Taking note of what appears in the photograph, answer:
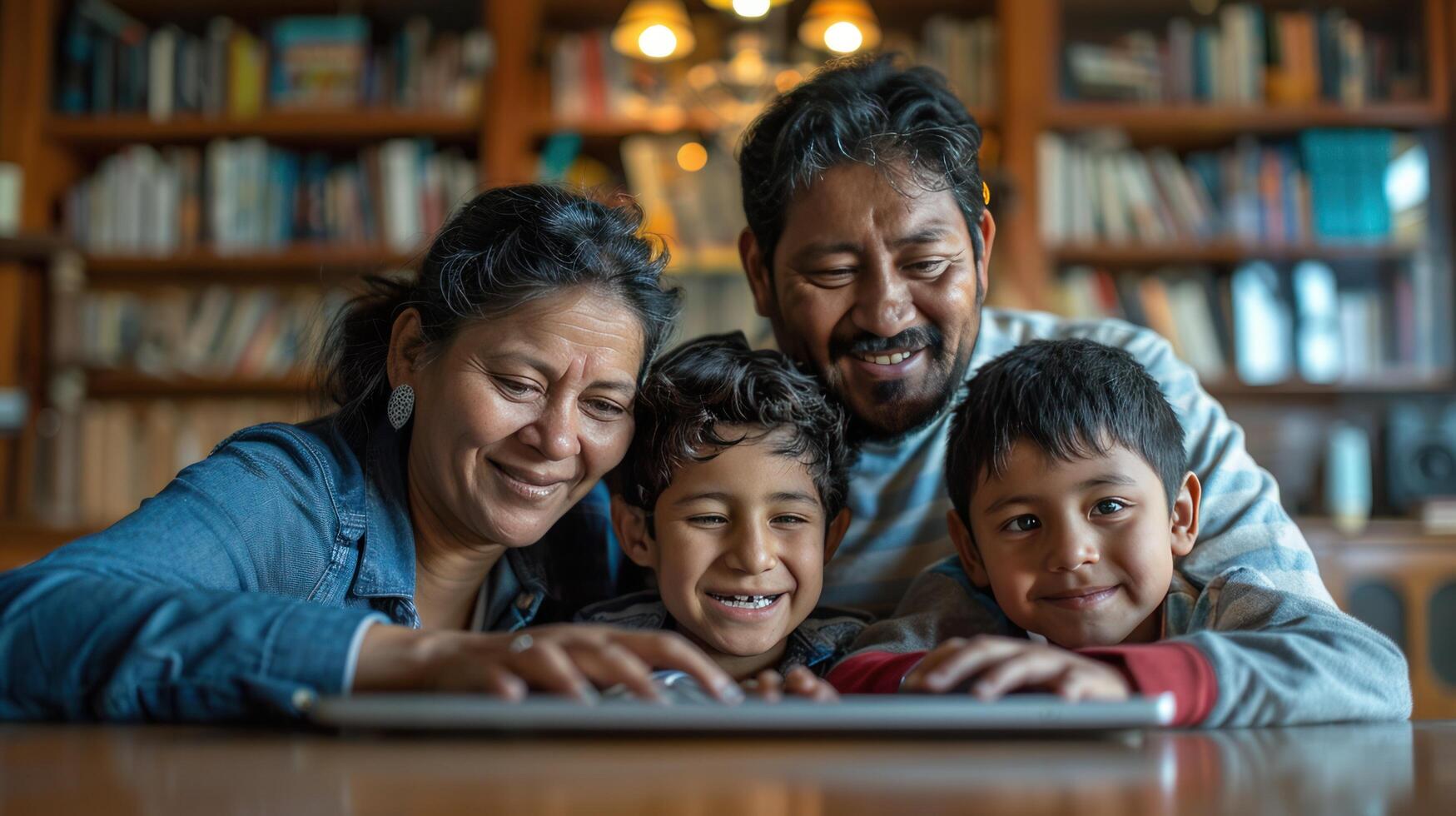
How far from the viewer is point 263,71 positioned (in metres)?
3.70

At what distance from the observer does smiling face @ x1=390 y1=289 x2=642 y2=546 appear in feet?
3.93

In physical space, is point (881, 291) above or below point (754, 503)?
above

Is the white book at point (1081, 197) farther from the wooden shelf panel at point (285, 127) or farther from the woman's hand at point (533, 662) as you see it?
the woman's hand at point (533, 662)

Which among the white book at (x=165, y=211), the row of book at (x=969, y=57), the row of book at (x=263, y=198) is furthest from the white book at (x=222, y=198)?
the row of book at (x=969, y=57)

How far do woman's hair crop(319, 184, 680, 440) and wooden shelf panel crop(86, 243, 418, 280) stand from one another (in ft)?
7.27

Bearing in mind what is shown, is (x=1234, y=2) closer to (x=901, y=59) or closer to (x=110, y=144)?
(x=901, y=59)

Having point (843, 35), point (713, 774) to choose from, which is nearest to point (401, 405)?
point (713, 774)

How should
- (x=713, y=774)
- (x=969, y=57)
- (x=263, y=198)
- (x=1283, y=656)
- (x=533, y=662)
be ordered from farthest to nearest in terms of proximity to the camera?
1. (x=263, y=198)
2. (x=969, y=57)
3. (x=1283, y=656)
4. (x=533, y=662)
5. (x=713, y=774)

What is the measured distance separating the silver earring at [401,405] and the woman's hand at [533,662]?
0.49m

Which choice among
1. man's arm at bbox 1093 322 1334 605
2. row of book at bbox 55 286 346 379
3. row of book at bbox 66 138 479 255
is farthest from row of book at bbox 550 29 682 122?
man's arm at bbox 1093 322 1334 605

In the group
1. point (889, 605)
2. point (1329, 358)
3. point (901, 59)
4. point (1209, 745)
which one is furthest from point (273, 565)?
point (1329, 358)

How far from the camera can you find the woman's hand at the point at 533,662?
2.45ft

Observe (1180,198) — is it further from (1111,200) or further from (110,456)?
(110,456)

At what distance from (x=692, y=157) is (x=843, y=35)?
0.77 metres
